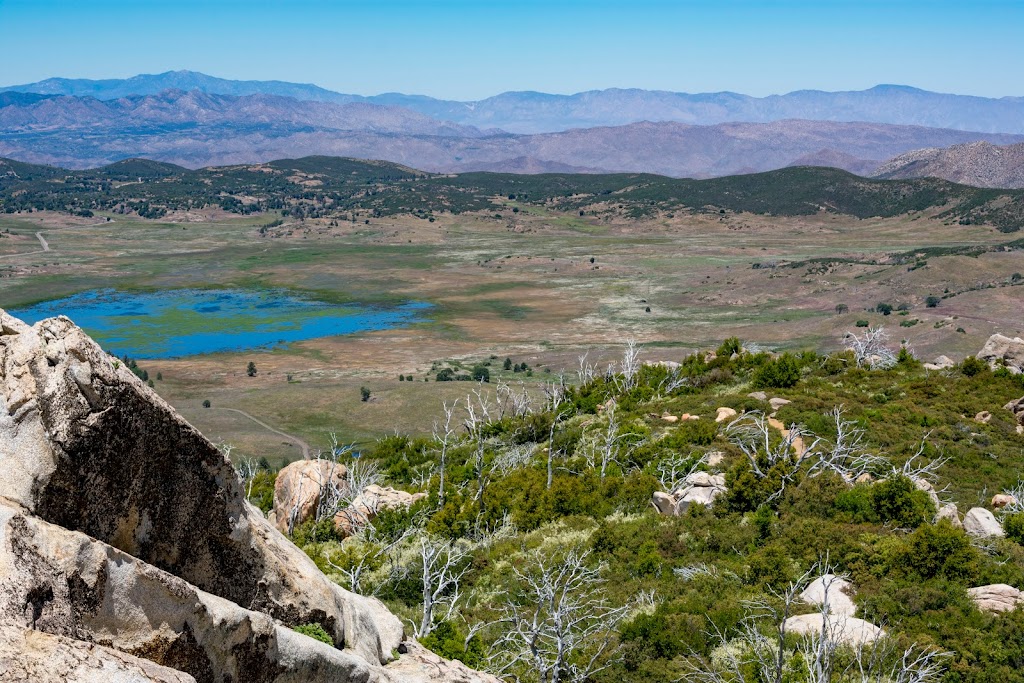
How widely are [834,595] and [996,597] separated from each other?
3.27 metres

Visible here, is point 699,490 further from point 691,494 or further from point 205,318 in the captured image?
point 205,318

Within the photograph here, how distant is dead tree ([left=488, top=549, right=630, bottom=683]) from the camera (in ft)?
53.2

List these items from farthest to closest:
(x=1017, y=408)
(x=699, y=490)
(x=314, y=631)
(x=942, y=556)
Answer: (x=1017, y=408)
(x=699, y=490)
(x=942, y=556)
(x=314, y=631)

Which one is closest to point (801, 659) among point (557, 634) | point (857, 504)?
point (557, 634)

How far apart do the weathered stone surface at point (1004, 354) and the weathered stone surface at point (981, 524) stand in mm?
20023

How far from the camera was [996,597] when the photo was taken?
17.7 m

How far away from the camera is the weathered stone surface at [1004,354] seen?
3969 centimetres

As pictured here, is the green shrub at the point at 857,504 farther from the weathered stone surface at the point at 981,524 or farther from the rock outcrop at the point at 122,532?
the rock outcrop at the point at 122,532

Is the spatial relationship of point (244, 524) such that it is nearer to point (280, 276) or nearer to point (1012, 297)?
point (1012, 297)

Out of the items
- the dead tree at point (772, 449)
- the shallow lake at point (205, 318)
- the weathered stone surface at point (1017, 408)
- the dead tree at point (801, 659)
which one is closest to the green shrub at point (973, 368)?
the weathered stone surface at point (1017, 408)

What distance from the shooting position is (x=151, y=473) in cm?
866

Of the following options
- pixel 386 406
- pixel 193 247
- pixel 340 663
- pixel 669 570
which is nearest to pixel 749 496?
pixel 669 570

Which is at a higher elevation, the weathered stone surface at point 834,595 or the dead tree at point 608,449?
the weathered stone surface at point 834,595

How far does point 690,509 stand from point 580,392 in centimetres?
1983
